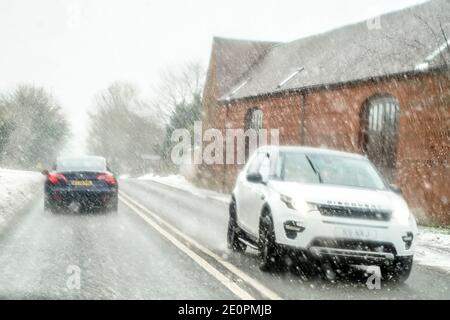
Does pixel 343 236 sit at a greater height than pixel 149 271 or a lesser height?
greater

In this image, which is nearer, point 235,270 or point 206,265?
point 235,270

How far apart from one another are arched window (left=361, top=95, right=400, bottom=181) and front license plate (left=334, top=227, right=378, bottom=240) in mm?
14907

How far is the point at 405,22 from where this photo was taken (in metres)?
24.9

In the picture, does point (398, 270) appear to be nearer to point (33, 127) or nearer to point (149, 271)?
point (149, 271)

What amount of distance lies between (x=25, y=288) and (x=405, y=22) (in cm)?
2233

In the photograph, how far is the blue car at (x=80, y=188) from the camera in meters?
15.0

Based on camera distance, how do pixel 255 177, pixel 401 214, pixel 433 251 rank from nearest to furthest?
pixel 401 214
pixel 255 177
pixel 433 251

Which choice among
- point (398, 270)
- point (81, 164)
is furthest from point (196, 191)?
point (398, 270)

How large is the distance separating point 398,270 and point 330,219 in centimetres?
119

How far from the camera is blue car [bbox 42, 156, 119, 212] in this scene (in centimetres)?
1502

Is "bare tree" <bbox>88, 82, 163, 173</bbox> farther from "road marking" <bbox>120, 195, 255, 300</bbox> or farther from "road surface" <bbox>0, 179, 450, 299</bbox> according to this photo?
"road surface" <bbox>0, 179, 450, 299</bbox>

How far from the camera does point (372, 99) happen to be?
73.9 ft

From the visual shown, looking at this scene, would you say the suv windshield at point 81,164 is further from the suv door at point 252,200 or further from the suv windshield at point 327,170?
the suv windshield at point 327,170

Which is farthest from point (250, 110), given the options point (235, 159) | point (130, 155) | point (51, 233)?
point (130, 155)
